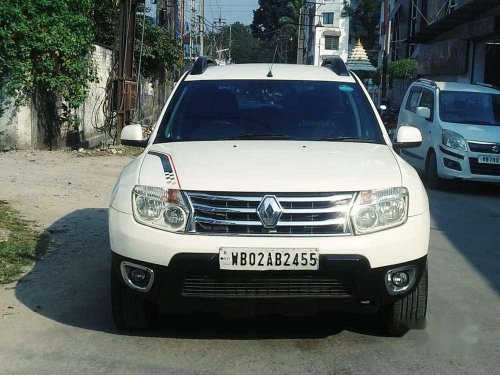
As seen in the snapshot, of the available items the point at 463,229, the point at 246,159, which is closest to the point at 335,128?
the point at 246,159

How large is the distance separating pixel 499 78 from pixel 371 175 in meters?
22.8

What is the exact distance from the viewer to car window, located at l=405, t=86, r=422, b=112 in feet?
45.6

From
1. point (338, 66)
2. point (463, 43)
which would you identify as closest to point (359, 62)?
point (463, 43)

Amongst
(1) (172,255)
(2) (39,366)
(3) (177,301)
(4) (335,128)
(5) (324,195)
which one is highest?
(4) (335,128)

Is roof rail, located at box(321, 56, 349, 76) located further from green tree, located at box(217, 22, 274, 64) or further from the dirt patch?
green tree, located at box(217, 22, 274, 64)

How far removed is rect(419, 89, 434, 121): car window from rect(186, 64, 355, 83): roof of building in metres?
6.92

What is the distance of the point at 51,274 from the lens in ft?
20.2

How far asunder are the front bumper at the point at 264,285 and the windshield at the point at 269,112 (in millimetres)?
1444

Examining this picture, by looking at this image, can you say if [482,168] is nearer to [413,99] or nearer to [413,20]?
[413,99]

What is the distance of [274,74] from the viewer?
5.91 metres

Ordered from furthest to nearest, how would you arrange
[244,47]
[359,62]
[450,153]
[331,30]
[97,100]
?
[244,47]
[331,30]
[359,62]
[97,100]
[450,153]

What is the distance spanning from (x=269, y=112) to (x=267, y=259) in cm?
184

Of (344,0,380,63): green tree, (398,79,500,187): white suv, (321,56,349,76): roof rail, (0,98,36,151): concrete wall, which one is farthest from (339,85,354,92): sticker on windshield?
(344,0,380,63): green tree

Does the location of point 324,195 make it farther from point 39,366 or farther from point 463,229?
point 463,229
